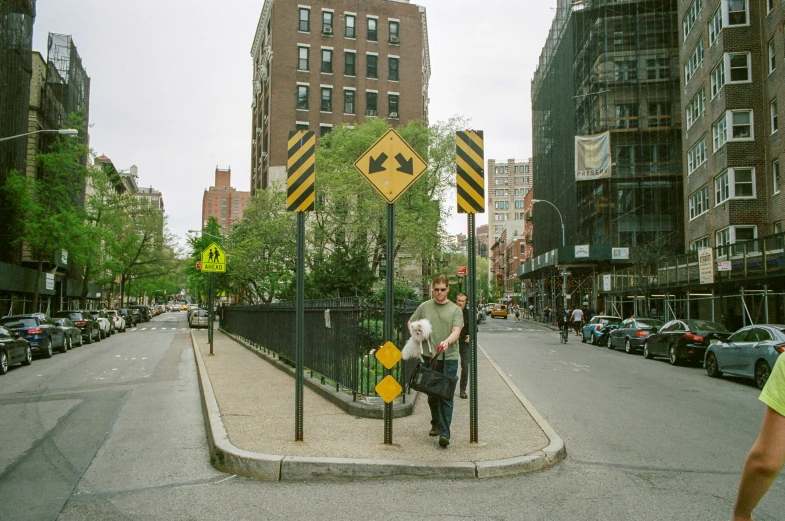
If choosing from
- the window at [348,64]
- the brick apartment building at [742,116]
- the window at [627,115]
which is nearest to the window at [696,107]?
the brick apartment building at [742,116]

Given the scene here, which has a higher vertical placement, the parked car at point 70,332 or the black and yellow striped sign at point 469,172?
the black and yellow striped sign at point 469,172

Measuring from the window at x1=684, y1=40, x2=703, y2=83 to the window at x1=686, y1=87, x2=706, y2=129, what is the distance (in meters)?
1.43

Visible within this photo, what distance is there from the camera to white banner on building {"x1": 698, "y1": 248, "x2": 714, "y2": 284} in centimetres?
2505

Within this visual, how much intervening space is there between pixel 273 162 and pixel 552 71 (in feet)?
86.0

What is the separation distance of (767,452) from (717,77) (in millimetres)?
35915

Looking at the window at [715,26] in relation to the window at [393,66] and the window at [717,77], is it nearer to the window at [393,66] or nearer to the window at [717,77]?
the window at [717,77]

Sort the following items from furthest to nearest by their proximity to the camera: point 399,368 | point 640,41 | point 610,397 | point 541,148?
point 541,148 → point 640,41 → point 610,397 → point 399,368

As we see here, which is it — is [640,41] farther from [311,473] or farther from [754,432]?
[311,473]

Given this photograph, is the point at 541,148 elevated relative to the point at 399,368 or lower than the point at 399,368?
elevated

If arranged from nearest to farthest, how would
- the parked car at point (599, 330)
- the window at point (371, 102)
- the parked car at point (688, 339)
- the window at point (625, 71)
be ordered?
the parked car at point (688, 339) → the parked car at point (599, 330) → the window at point (625, 71) → the window at point (371, 102)

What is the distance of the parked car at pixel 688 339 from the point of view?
19.6 m

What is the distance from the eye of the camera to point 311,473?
631 cm

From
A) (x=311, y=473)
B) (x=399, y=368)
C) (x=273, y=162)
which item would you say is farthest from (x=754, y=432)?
(x=273, y=162)

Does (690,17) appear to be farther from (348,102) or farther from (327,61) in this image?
(327,61)
